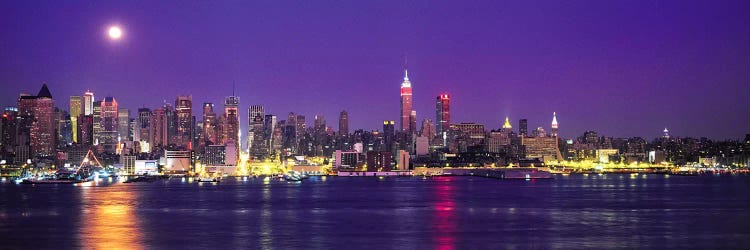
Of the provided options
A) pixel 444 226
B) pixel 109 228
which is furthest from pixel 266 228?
pixel 444 226

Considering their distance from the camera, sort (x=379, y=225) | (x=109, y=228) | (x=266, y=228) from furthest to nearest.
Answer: (x=379, y=225), (x=266, y=228), (x=109, y=228)

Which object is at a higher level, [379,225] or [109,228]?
[109,228]

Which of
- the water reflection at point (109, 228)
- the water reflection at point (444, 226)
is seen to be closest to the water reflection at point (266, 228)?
the water reflection at point (109, 228)

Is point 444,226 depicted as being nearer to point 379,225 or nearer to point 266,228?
point 379,225

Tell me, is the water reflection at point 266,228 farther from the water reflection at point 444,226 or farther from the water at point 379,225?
the water reflection at point 444,226

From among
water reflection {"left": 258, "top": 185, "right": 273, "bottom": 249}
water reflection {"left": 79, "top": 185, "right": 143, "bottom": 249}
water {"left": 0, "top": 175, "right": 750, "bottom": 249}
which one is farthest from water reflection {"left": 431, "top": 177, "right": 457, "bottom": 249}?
water reflection {"left": 79, "top": 185, "right": 143, "bottom": 249}

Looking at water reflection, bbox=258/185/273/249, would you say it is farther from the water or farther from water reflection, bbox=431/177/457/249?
water reflection, bbox=431/177/457/249

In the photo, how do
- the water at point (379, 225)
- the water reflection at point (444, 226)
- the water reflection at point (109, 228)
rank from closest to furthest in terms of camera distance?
the water reflection at point (109, 228) < the water reflection at point (444, 226) < the water at point (379, 225)

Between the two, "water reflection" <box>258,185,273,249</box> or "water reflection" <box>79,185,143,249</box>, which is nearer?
"water reflection" <box>79,185,143,249</box>

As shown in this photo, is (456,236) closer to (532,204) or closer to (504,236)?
(504,236)

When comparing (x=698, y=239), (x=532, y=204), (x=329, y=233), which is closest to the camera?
(x=698, y=239)

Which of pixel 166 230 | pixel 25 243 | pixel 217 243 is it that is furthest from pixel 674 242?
pixel 25 243

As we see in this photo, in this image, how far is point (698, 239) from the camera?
39719mm

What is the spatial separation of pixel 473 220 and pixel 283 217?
1106 centimetres
